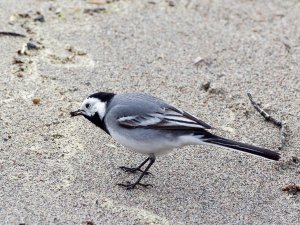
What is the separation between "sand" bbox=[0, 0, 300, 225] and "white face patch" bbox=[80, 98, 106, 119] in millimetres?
381

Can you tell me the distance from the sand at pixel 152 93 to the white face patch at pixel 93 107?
381mm

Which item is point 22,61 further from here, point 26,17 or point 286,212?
point 286,212

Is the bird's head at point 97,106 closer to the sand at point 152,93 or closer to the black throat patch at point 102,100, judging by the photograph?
the black throat patch at point 102,100

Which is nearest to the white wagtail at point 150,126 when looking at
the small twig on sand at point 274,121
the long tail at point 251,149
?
the long tail at point 251,149

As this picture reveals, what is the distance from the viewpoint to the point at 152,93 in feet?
22.6

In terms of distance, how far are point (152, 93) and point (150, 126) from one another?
5.00 feet

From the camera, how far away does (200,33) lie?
8.05 m

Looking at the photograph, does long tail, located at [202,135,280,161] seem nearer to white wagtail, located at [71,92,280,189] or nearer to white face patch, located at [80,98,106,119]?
white wagtail, located at [71,92,280,189]

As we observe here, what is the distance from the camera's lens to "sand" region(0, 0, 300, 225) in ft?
17.1

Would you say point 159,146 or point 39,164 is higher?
point 159,146

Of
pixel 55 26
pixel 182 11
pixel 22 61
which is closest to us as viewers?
pixel 22 61

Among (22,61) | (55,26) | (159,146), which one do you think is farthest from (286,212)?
(55,26)

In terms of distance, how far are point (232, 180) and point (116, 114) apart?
1113 mm

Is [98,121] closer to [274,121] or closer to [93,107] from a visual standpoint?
[93,107]
